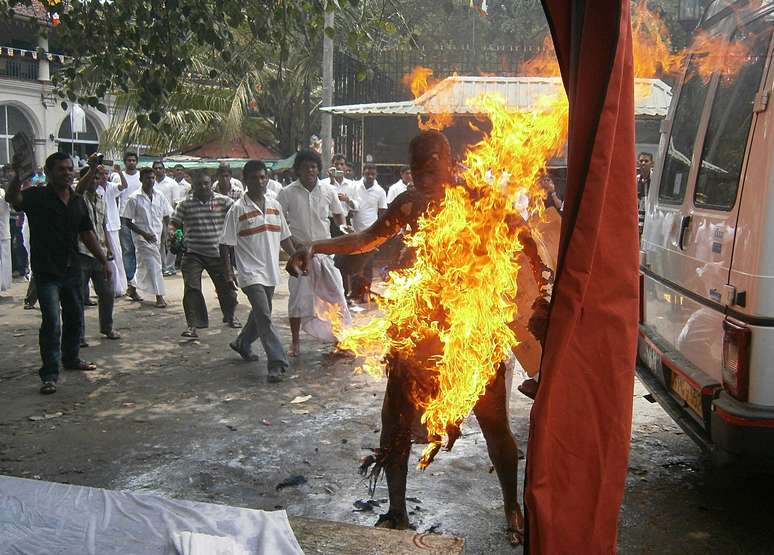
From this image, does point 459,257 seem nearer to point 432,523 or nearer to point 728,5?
point 432,523

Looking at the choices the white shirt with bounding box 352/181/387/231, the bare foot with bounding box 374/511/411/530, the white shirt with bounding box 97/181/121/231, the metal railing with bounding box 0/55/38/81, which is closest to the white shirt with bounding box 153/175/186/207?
the white shirt with bounding box 97/181/121/231

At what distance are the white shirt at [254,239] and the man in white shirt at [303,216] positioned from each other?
1.45ft

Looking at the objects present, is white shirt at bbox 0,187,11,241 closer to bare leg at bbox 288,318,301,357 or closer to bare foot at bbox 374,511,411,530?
bare leg at bbox 288,318,301,357

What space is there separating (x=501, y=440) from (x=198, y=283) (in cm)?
559

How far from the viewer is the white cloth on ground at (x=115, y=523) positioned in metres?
2.80

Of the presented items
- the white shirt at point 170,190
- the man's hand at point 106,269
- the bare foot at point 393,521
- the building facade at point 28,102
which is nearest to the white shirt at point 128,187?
the white shirt at point 170,190

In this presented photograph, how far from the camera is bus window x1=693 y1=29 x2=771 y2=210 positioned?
148 inches

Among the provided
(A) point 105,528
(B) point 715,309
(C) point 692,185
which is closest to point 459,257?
(B) point 715,309

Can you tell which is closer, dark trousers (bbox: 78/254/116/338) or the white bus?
the white bus

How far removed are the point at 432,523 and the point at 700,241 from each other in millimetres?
2231

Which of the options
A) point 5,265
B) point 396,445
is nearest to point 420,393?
point 396,445

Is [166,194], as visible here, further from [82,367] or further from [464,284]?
[464,284]

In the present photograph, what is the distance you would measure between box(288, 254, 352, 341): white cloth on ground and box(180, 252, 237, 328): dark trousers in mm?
1002

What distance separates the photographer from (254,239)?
7.39 m
